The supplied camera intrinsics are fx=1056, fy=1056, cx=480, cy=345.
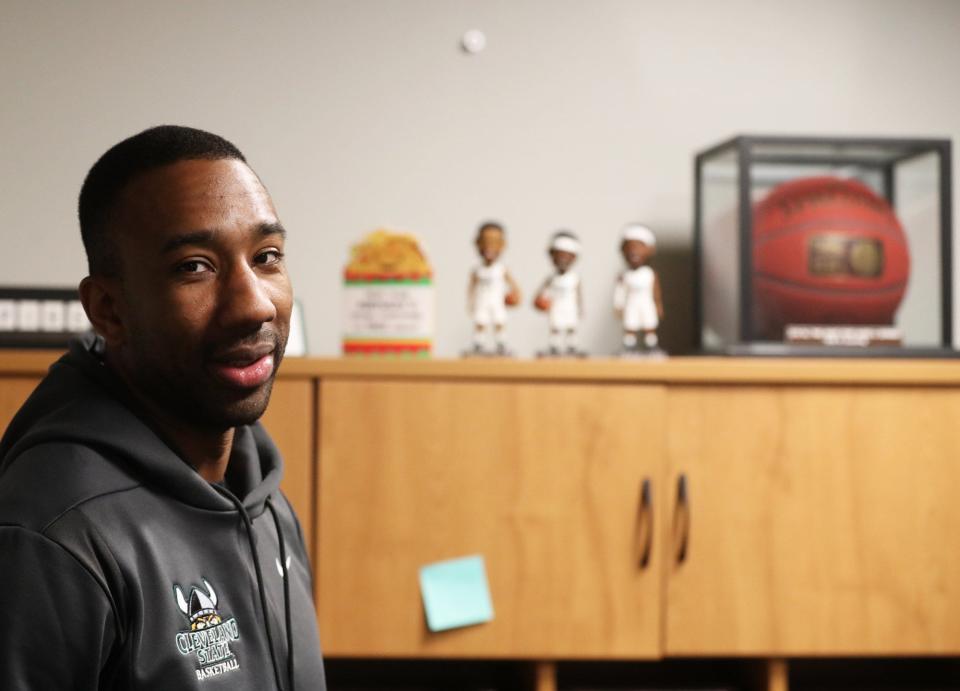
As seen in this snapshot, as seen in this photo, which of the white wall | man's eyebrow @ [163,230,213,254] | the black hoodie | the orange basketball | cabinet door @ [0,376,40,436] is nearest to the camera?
the black hoodie

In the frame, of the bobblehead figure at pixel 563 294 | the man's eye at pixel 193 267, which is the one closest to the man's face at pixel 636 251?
the bobblehead figure at pixel 563 294

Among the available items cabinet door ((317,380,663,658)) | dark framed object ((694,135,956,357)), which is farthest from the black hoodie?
dark framed object ((694,135,956,357))

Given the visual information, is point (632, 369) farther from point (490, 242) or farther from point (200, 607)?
point (200, 607)

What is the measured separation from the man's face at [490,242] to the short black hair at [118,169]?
1.11 meters

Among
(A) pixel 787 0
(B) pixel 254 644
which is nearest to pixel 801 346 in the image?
(A) pixel 787 0

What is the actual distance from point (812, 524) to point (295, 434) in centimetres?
92

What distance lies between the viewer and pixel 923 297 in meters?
2.04

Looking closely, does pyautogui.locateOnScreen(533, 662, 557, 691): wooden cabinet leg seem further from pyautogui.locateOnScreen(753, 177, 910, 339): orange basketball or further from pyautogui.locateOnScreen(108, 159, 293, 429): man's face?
pyautogui.locateOnScreen(108, 159, 293, 429): man's face

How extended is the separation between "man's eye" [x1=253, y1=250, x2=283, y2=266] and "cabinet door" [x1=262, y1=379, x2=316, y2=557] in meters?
0.90

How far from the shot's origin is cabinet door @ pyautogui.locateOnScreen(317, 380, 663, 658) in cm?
182

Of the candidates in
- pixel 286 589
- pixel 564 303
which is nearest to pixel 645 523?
pixel 564 303

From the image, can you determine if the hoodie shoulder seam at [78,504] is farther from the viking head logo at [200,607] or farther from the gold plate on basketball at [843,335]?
the gold plate on basketball at [843,335]

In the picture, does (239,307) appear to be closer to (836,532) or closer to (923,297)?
(836,532)

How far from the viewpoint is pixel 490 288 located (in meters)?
2.00
